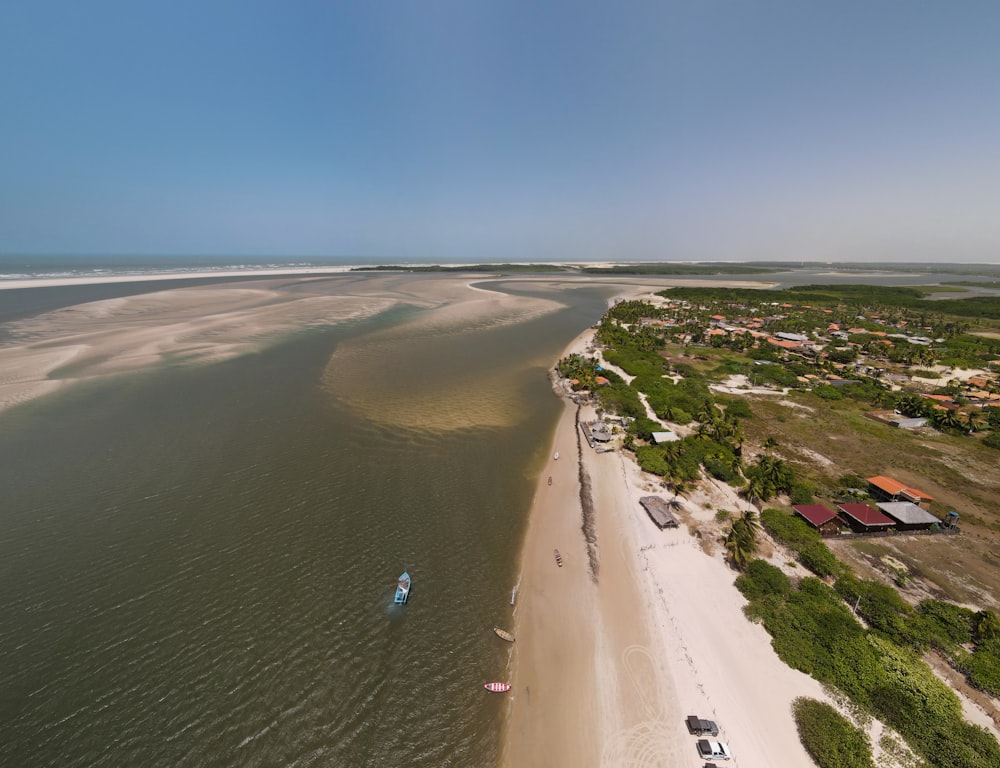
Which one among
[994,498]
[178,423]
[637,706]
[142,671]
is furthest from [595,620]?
[178,423]

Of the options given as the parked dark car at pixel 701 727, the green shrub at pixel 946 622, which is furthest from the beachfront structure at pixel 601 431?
the parked dark car at pixel 701 727

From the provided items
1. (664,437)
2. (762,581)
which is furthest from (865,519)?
(664,437)

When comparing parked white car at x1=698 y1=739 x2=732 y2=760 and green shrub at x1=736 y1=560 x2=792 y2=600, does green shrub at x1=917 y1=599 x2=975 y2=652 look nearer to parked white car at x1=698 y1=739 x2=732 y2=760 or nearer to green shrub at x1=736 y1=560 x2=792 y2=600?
green shrub at x1=736 y1=560 x2=792 y2=600

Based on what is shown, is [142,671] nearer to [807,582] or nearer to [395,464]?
[395,464]

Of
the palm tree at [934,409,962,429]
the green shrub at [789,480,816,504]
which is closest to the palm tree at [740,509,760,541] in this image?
the green shrub at [789,480,816,504]

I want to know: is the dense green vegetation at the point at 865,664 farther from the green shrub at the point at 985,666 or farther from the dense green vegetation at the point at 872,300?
the dense green vegetation at the point at 872,300

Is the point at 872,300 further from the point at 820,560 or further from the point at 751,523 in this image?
the point at 751,523
